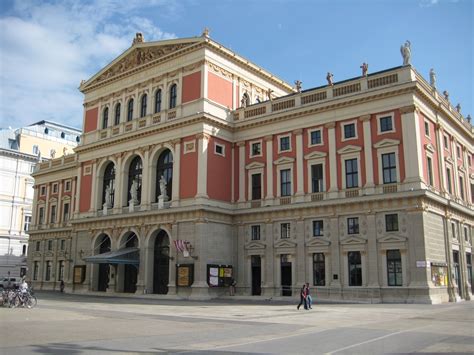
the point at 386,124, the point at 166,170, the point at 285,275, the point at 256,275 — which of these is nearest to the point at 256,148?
the point at 166,170

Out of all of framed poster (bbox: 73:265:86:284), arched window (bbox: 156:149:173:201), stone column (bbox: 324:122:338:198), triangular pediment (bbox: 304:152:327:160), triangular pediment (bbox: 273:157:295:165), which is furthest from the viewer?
framed poster (bbox: 73:265:86:284)

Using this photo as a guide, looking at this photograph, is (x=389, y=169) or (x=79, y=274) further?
(x=79, y=274)

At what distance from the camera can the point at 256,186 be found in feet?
155

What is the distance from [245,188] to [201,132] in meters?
6.78

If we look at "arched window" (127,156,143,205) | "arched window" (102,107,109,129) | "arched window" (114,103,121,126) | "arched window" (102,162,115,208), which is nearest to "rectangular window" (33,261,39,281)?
"arched window" (102,162,115,208)

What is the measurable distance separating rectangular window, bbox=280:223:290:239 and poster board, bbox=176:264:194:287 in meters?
8.43

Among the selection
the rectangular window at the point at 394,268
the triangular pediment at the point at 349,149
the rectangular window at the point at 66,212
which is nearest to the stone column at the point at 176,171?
the triangular pediment at the point at 349,149

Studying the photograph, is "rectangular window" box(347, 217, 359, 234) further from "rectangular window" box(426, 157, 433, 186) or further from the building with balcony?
the building with balcony

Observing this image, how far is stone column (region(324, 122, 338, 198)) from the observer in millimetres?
41625

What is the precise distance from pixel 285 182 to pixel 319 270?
863 cm

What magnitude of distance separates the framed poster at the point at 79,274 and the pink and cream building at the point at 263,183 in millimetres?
215

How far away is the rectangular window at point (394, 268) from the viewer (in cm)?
3709

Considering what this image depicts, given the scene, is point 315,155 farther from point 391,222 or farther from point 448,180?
point 448,180

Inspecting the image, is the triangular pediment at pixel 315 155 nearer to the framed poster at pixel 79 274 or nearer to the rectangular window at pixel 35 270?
the framed poster at pixel 79 274
